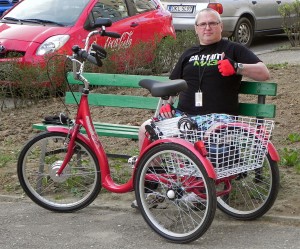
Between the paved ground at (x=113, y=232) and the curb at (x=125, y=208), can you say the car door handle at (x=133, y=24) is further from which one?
the paved ground at (x=113, y=232)

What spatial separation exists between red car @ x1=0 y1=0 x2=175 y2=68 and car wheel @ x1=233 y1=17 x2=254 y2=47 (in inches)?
112

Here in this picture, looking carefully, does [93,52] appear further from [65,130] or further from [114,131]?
[114,131]

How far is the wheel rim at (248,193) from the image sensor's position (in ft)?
17.5

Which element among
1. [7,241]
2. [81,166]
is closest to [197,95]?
[81,166]

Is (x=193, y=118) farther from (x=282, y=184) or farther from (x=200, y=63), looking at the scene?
(x=282, y=184)

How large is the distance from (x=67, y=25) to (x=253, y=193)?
5.81 m

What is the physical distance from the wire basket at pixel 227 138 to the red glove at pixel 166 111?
0.94 feet

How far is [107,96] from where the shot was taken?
256 inches

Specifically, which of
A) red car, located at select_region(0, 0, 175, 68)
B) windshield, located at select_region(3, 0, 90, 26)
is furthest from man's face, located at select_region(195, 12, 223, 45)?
windshield, located at select_region(3, 0, 90, 26)

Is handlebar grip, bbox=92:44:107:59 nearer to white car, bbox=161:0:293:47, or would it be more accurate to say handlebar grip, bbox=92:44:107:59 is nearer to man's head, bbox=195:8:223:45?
man's head, bbox=195:8:223:45

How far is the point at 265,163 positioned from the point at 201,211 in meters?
0.54

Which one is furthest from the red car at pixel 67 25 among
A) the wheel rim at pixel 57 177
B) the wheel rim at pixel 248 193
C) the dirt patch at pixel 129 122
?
the wheel rim at pixel 248 193

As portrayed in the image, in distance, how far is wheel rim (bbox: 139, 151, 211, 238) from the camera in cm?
491

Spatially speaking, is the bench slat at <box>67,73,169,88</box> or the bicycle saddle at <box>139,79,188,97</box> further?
the bench slat at <box>67,73,169,88</box>
